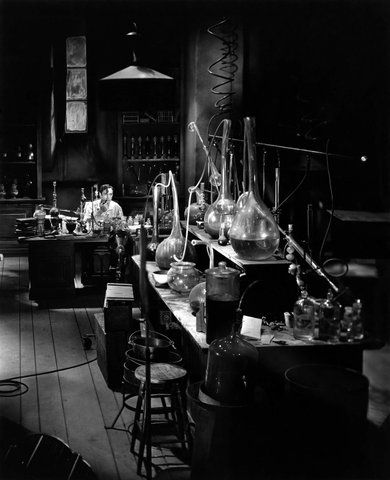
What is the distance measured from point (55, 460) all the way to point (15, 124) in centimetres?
841

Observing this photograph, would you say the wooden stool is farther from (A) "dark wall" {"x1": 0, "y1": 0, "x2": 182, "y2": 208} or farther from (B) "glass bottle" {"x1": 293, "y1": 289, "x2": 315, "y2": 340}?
(A) "dark wall" {"x1": 0, "y1": 0, "x2": 182, "y2": 208}

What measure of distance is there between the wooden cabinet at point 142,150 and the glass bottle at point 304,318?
712cm

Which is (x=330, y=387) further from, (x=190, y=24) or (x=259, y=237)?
(x=190, y=24)

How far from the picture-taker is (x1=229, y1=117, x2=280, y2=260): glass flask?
3355 mm

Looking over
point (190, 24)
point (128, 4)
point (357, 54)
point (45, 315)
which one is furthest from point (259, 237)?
point (128, 4)

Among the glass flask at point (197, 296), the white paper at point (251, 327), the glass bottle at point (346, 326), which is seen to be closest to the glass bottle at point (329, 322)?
the glass bottle at point (346, 326)

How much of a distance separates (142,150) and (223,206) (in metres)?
6.40

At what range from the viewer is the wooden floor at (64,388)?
368 cm

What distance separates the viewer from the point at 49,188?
10.3 metres

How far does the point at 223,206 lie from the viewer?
4145 millimetres

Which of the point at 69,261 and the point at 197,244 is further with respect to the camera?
the point at 69,261

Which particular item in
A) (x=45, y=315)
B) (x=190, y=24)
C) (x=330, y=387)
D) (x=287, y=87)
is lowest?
(x=45, y=315)

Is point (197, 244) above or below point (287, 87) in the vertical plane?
below

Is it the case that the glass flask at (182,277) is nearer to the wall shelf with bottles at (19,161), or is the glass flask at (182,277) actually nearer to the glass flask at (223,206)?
the glass flask at (223,206)
